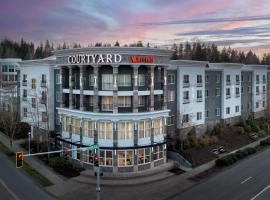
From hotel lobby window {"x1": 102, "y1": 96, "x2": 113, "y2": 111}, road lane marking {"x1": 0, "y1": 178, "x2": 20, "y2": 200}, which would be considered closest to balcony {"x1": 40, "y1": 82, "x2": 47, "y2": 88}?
hotel lobby window {"x1": 102, "y1": 96, "x2": 113, "y2": 111}

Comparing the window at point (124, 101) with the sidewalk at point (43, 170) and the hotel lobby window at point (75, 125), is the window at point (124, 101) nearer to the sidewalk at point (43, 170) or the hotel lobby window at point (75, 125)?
the hotel lobby window at point (75, 125)

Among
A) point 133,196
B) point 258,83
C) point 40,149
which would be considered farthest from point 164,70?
point 258,83

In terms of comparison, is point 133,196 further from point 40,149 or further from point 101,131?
point 40,149

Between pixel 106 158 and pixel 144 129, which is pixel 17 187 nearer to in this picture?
pixel 106 158

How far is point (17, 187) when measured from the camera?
36.4 metres

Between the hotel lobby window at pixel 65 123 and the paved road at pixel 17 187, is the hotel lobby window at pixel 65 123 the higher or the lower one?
the higher one

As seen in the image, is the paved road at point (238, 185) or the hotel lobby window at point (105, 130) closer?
the paved road at point (238, 185)

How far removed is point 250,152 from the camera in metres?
52.0

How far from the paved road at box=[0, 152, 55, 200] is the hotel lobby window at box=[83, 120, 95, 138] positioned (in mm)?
9642

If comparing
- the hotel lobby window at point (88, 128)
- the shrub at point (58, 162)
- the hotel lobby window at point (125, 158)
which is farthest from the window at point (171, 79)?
the shrub at point (58, 162)

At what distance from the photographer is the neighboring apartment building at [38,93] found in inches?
2179

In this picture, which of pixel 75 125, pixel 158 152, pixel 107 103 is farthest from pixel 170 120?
pixel 75 125

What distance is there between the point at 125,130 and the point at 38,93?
24400 mm

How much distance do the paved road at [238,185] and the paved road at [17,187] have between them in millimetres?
15236
